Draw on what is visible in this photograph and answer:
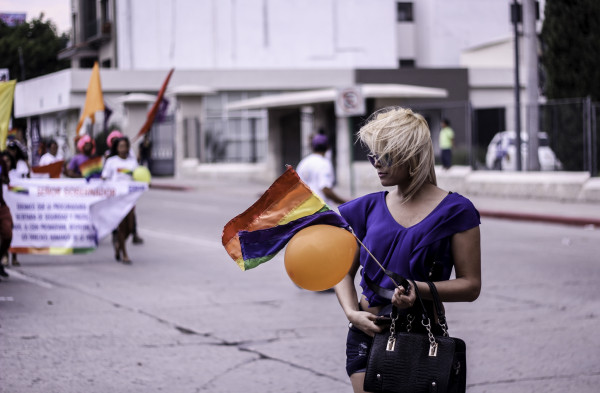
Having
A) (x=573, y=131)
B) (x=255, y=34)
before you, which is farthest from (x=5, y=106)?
(x=255, y=34)

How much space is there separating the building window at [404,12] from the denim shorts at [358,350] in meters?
48.7

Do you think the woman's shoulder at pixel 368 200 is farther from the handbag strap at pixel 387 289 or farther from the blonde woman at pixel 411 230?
the handbag strap at pixel 387 289

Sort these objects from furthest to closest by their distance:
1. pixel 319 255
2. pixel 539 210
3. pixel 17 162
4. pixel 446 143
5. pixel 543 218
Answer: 1. pixel 446 143
2. pixel 539 210
3. pixel 543 218
4. pixel 17 162
5. pixel 319 255

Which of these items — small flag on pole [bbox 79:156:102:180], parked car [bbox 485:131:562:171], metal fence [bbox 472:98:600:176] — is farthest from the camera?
parked car [bbox 485:131:562:171]

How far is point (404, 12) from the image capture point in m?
50.9

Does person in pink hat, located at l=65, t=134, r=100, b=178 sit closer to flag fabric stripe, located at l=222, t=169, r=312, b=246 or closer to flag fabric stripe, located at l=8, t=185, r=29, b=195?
flag fabric stripe, located at l=8, t=185, r=29, b=195

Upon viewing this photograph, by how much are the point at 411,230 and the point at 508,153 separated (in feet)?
70.4

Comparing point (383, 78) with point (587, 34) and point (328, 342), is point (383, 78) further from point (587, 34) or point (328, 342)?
point (328, 342)

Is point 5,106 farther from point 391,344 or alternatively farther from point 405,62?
point 405,62

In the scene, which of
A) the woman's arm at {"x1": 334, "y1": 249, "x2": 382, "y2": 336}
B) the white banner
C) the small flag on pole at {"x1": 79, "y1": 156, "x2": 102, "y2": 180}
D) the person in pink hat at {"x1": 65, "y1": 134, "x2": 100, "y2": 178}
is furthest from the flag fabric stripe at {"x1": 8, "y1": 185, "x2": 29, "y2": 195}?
the woman's arm at {"x1": 334, "y1": 249, "x2": 382, "y2": 336}

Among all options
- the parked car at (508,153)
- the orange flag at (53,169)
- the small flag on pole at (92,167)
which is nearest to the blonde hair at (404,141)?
the orange flag at (53,169)

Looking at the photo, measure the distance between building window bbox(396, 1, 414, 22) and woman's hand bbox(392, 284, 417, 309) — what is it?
49.0 m

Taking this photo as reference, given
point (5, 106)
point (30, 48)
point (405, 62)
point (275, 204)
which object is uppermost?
point (405, 62)

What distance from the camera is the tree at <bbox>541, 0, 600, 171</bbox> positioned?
861 inches
